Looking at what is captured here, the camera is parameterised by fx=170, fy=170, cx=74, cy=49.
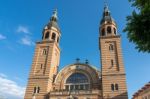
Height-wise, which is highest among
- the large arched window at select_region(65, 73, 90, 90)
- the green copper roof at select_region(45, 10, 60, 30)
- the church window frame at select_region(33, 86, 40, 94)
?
the green copper roof at select_region(45, 10, 60, 30)

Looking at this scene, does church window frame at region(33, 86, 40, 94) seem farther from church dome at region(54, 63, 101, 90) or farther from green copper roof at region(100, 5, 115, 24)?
green copper roof at region(100, 5, 115, 24)

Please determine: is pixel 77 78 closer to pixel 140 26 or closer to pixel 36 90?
pixel 36 90

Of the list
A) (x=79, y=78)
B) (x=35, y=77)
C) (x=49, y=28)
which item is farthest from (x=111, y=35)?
(x=35, y=77)

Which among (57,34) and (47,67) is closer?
(47,67)

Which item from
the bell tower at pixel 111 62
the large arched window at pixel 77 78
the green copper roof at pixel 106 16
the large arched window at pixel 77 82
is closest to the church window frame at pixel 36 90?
the large arched window at pixel 77 82

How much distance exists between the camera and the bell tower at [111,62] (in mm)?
29769

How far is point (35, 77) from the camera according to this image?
3381cm

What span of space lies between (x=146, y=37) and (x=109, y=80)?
23006 mm

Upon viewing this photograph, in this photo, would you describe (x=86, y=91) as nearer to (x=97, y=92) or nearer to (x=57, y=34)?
(x=97, y=92)

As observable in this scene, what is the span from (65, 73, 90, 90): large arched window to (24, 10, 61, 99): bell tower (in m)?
3.63

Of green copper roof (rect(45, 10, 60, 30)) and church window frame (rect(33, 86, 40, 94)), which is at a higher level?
green copper roof (rect(45, 10, 60, 30))

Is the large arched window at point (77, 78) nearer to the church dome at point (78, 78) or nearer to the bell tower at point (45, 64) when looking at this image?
the church dome at point (78, 78)

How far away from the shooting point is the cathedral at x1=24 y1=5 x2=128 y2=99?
29.8 metres

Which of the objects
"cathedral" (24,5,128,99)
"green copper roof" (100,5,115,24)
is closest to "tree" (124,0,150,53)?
"cathedral" (24,5,128,99)
